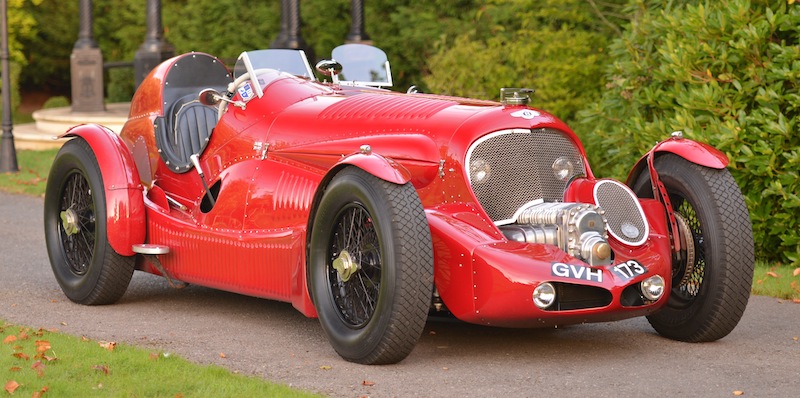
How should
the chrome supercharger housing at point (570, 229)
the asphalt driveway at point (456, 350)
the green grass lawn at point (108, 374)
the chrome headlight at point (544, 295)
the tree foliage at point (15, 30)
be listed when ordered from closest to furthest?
the green grass lawn at point (108, 374) → the asphalt driveway at point (456, 350) → the chrome headlight at point (544, 295) → the chrome supercharger housing at point (570, 229) → the tree foliage at point (15, 30)

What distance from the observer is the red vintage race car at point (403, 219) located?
596 centimetres

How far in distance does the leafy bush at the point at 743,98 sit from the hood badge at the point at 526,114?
279cm

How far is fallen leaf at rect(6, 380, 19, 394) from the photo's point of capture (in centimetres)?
547

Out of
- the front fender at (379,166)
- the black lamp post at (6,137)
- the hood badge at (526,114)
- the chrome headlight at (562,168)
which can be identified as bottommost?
the black lamp post at (6,137)

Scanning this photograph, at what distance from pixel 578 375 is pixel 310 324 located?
188cm

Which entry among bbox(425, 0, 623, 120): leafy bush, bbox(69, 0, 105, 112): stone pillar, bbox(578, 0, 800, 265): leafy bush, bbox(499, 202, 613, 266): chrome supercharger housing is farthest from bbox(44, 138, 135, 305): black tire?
bbox(69, 0, 105, 112): stone pillar

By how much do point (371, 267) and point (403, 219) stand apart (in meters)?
0.46

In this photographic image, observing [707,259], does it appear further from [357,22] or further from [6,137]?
[357,22]

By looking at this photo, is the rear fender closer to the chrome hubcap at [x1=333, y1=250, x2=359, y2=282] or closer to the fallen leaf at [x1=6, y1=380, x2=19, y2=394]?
the chrome hubcap at [x1=333, y1=250, x2=359, y2=282]

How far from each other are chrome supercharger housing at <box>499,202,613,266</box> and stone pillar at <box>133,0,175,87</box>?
45.6ft

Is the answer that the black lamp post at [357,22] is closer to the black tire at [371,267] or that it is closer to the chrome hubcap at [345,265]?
the black tire at [371,267]

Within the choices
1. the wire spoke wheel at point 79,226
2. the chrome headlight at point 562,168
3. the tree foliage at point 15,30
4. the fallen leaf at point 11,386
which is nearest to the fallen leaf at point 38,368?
the fallen leaf at point 11,386

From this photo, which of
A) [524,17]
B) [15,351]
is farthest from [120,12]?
[15,351]

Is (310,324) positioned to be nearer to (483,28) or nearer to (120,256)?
(120,256)
